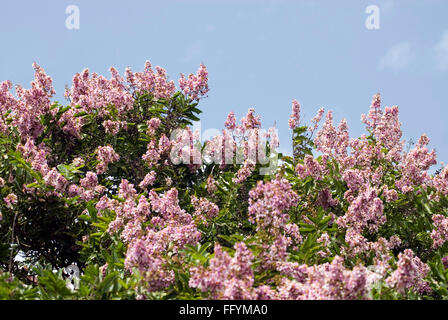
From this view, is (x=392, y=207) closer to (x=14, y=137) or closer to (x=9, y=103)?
→ (x=14, y=137)

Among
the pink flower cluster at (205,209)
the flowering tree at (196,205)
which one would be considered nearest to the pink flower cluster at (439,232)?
the flowering tree at (196,205)

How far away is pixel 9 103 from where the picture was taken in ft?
27.3

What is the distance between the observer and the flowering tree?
4012mm

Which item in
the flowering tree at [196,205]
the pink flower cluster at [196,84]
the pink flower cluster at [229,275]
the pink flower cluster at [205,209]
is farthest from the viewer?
the pink flower cluster at [196,84]

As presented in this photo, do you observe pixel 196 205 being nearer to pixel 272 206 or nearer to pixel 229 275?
pixel 272 206

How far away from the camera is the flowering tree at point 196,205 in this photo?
4.01 metres

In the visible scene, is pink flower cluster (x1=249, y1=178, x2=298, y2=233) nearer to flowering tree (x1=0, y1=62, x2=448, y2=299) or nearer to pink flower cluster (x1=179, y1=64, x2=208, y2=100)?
flowering tree (x1=0, y1=62, x2=448, y2=299)

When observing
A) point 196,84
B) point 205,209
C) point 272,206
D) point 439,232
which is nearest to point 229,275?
point 272,206

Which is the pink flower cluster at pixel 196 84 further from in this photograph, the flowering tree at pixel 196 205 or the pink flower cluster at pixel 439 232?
the pink flower cluster at pixel 439 232

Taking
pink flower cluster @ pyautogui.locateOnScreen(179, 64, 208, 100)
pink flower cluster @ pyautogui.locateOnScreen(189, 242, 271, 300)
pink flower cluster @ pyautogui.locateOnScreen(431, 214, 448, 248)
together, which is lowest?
pink flower cluster @ pyautogui.locateOnScreen(189, 242, 271, 300)

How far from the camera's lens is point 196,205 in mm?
6438

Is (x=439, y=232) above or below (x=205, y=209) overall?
below

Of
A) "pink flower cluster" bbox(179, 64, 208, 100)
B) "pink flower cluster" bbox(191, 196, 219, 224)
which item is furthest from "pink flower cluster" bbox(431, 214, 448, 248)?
"pink flower cluster" bbox(179, 64, 208, 100)

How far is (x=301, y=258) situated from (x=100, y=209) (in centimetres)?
254
